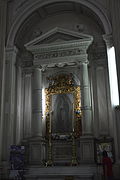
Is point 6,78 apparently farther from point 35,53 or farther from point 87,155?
point 87,155

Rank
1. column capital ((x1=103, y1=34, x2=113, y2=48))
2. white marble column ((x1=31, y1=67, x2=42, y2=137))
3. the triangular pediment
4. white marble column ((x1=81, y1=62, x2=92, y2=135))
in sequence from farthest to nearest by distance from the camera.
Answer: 1. the triangular pediment
2. white marble column ((x1=31, y1=67, x2=42, y2=137))
3. white marble column ((x1=81, y1=62, x2=92, y2=135))
4. column capital ((x1=103, y1=34, x2=113, y2=48))

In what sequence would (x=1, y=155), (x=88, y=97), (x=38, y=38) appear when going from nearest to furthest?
1. (x=1, y=155)
2. (x=88, y=97)
3. (x=38, y=38)

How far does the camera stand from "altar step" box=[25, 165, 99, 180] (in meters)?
8.07

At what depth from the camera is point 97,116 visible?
9828 millimetres

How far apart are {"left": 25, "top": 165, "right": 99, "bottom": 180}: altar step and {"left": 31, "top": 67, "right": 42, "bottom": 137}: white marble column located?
1.52 metres

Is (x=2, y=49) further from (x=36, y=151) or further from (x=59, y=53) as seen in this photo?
(x=36, y=151)

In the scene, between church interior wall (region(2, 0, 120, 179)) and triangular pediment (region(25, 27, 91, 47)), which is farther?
triangular pediment (region(25, 27, 91, 47))

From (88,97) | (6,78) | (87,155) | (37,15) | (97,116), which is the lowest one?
(87,155)

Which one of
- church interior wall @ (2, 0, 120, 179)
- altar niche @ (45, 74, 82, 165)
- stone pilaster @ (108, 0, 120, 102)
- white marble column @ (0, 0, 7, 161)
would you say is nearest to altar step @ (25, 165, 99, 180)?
altar niche @ (45, 74, 82, 165)

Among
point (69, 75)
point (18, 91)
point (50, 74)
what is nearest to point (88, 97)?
point (69, 75)

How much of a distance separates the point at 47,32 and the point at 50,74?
1.69m

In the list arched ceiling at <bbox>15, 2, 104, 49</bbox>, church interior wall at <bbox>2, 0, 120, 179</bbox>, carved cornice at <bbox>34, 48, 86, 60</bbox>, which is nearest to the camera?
church interior wall at <bbox>2, 0, 120, 179</bbox>

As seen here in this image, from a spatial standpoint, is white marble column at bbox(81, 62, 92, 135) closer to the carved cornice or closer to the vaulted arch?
the carved cornice

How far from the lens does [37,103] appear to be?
32.9 ft
